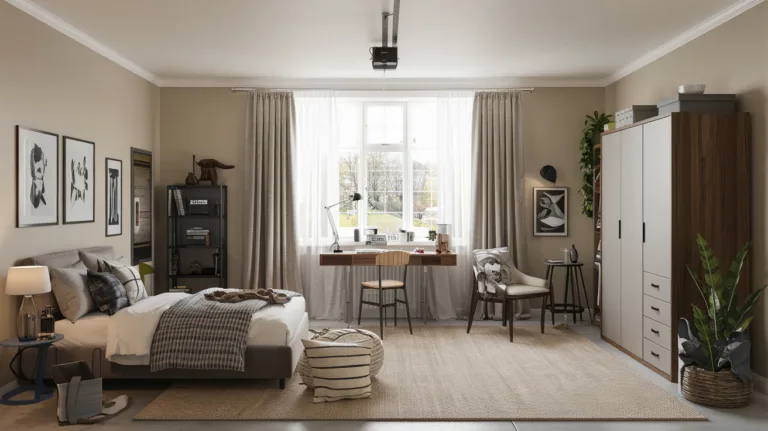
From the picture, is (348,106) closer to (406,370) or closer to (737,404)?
(406,370)

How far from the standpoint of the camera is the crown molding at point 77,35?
4.51m

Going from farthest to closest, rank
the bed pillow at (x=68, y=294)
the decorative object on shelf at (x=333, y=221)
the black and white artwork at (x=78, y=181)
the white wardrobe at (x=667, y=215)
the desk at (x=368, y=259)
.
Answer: the decorative object on shelf at (x=333, y=221) → the desk at (x=368, y=259) → the black and white artwork at (x=78, y=181) → the white wardrobe at (x=667, y=215) → the bed pillow at (x=68, y=294)

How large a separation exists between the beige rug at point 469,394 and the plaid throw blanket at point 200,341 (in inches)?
8.6

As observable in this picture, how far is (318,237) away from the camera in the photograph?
23.5 feet

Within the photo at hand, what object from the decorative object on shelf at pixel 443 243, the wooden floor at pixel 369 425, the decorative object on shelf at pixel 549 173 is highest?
the decorative object on shelf at pixel 549 173

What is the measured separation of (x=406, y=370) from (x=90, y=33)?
379cm

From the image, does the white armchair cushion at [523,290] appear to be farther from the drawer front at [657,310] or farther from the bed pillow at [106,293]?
the bed pillow at [106,293]

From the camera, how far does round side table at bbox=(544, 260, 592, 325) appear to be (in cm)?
672

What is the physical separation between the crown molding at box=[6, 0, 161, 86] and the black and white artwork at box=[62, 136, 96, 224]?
0.84 meters

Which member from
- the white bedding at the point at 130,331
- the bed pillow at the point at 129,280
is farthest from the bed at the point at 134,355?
the bed pillow at the point at 129,280

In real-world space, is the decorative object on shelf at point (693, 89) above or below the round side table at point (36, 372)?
above

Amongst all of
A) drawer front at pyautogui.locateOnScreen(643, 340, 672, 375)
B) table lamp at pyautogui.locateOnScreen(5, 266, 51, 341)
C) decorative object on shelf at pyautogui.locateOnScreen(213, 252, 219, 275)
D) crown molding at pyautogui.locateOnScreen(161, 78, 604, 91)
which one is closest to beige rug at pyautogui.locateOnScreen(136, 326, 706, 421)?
drawer front at pyautogui.locateOnScreen(643, 340, 672, 375)

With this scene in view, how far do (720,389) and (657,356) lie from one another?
81 cm

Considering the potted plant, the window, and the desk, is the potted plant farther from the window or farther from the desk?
the window
